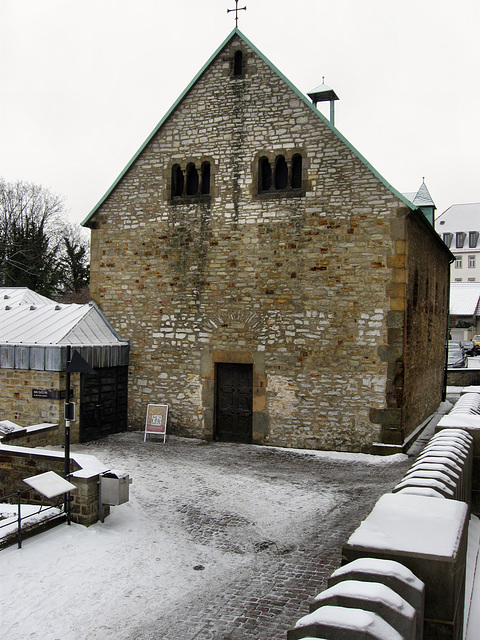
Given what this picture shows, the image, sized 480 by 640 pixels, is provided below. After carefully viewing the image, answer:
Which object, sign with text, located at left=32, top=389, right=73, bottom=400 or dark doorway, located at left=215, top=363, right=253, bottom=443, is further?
dark doorway, located at left=215, top=363, right=253, bottom=443

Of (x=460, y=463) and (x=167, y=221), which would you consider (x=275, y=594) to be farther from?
(x=167, y=221)

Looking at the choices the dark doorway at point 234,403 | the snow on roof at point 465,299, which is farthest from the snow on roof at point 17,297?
the snow on roof at point 465,299

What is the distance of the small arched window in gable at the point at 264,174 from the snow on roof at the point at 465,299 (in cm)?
4928

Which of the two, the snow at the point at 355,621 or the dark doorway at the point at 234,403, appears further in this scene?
the dark doorway at the point at 234,403

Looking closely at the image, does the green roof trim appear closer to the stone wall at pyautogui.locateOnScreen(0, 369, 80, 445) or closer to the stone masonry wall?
→ the stone masonry wall

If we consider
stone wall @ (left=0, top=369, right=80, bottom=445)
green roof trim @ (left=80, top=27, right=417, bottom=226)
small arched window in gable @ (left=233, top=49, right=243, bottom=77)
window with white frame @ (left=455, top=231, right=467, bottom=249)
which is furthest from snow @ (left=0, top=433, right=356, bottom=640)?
window with white frame @ (left=455, top=231, right=467, bottom=249)

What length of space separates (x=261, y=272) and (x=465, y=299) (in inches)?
2049

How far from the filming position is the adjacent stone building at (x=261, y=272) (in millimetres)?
13273

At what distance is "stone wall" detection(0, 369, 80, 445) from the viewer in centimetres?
1342

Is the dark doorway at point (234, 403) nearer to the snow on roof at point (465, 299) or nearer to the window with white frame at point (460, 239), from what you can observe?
the snow on roof at point (465, 299)

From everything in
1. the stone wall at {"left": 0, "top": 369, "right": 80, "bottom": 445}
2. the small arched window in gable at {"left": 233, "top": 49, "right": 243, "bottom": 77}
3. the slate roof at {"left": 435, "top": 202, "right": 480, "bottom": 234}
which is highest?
the slate roof at {"left": 435, "top": 202, "right": 480, "bottom": 234}

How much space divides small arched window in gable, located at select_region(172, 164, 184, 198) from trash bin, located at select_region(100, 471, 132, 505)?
340 inches

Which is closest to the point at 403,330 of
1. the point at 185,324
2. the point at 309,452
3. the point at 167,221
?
the point at 309,452

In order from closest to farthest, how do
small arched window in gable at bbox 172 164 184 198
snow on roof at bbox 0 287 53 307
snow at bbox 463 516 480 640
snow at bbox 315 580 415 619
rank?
1. snow at bbox 315 580 415 619
2. snow at bbox 463 516 480 640
3. small arched window in gable at bbox 172 164 184 198
4. snow on roof at bbox 0 287 53 307
